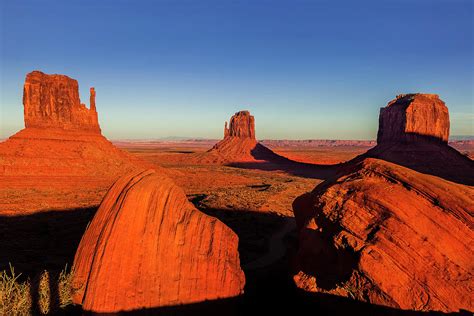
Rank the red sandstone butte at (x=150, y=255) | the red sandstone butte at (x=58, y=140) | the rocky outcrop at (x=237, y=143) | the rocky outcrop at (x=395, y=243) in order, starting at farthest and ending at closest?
the rocky outcrop at (x=237, y=143), the red sandstone butte at (x=58, y=140), the red sandstone butte at (x=150, y=255), the rocky outcrop at (x=395, y=243)

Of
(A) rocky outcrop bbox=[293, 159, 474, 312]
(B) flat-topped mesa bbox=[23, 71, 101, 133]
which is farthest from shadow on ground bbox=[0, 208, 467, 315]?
(B) flat-topped mesa bbox=[23, 71, 101, 133]

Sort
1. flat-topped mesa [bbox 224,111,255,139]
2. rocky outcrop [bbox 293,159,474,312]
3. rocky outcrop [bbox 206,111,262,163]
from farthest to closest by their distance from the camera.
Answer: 1. flat-topped mesa [bbox 224,111,255,139]
2. rocky outcrop [bbox 206,111,262,163]
3. rocky outcrop [bbox 293,159,474,312]

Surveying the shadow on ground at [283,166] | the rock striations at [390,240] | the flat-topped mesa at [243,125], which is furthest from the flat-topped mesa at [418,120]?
the rock striations at [390,240]

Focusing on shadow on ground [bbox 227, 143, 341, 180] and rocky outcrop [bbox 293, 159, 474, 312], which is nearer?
rocky outcrop [bbox 293, 159, 474, 312]

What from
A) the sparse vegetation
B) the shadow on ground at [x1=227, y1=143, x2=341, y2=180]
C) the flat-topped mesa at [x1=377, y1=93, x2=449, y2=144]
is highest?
the flat-topped mesa at [x1=377, y1=93, x2=449, y2=144]

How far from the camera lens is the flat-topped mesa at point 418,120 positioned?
7962 cm

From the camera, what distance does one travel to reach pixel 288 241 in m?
25.0

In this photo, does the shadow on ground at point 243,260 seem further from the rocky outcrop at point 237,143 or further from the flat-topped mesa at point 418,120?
the rocky outcrop at point 237,143

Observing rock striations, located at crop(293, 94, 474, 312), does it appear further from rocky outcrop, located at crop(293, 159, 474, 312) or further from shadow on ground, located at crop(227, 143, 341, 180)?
shadow on ground, located at crop(227, 143, 341, 180)

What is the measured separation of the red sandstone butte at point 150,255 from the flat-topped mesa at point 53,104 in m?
62.7

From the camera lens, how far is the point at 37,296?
10.1 m

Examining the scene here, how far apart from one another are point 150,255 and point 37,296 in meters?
4.05

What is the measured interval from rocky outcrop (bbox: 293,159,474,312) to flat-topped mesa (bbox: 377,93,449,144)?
262ft

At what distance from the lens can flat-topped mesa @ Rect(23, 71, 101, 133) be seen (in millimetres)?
61406
